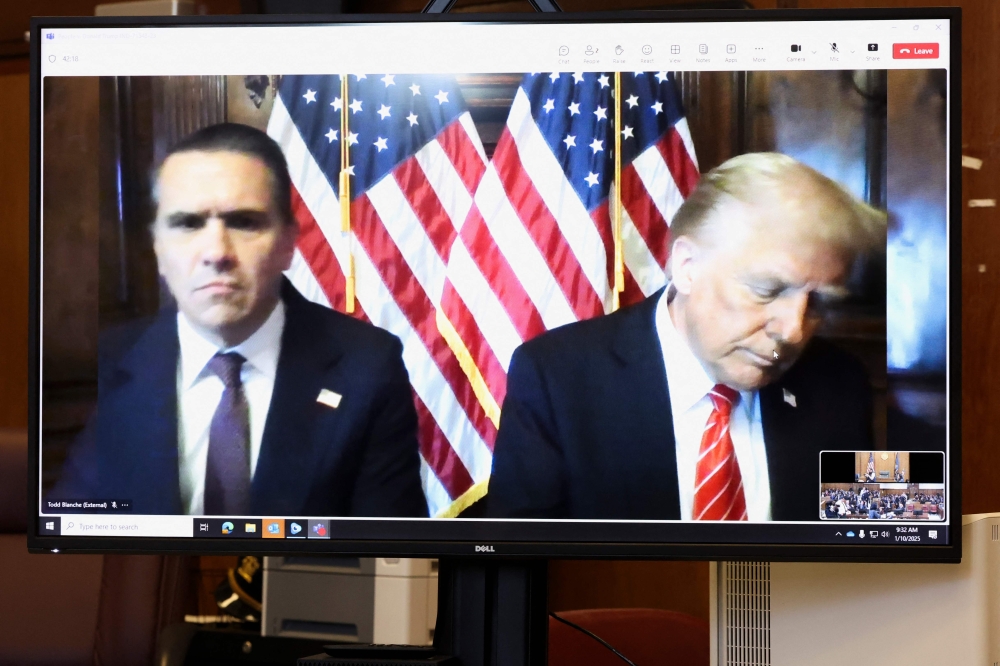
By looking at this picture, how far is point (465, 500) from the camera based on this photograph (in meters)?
1.25

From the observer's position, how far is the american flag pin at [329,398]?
1.28 metres

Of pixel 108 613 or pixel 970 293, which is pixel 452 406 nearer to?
pixel 108 613

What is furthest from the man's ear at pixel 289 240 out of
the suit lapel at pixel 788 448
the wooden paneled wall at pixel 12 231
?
the wooden paneled wall at pixel 12 231

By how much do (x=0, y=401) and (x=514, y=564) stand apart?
3.55 metres

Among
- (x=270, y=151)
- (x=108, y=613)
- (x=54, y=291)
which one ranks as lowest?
(x=108, y=613)

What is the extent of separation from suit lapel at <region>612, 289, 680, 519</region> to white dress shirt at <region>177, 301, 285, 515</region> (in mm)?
408

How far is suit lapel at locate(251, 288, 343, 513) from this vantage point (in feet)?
4.14

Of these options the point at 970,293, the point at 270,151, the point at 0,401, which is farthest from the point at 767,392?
the point at 0,401

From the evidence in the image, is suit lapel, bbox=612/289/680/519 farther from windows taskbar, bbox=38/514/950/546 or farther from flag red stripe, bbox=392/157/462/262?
flag red stripe, bbox=392/157/462/262

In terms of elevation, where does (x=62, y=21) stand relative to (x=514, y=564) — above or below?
above

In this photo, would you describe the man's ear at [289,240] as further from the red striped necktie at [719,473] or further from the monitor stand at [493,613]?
the red striped necktie at [719,473]

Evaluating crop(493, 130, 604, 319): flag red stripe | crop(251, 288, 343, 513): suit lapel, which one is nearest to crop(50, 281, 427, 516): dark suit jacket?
crop(251, 288, 343, 513): suit lapel

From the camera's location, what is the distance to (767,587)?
1309 millimetres

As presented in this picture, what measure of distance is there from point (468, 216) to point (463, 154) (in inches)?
3.0
